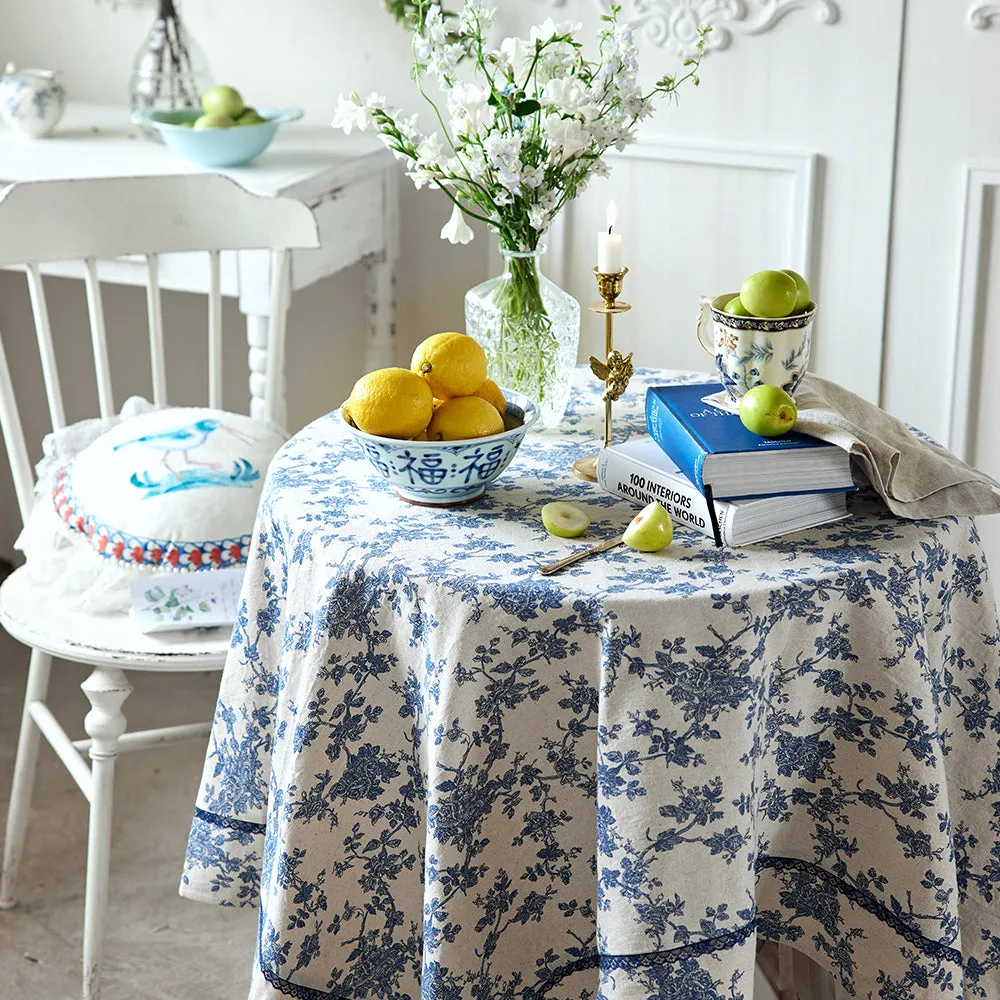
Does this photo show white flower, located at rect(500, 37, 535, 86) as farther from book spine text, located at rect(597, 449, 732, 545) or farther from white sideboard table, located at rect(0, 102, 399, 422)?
white sideboard table, located at rect(0, 102, 399, 422)

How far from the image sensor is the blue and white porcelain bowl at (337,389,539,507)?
4.14 ft

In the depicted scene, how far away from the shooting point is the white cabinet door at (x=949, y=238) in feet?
6.70

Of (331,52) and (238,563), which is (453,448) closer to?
(238,563)

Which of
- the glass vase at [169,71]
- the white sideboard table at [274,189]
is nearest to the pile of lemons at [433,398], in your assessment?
the white sideboard table at [274,189]

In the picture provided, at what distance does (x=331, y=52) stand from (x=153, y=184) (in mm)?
727

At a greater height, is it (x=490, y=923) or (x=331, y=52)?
(x=331, y=52)

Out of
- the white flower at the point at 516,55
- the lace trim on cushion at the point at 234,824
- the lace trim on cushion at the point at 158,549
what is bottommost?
the lace trim on cushion at the point at 234,824

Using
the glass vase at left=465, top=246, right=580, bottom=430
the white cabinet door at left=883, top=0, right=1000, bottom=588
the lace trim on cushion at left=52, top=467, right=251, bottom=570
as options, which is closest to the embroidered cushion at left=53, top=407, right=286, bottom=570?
the lace trim on cushion at left=52, top=467, right=251, bottom=570

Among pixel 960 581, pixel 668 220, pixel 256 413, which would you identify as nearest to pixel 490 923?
pixel 960 581

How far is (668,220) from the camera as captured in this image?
2.32 m

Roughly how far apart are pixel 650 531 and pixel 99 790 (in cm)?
86

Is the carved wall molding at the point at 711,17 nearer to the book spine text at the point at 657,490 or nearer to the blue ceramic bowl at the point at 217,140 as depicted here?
the blue ceramic bowl at the point at 217,140

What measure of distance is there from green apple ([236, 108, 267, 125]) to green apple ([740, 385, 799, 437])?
1247mm

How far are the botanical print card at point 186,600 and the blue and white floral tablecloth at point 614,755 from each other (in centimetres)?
30
